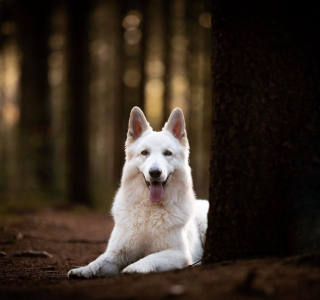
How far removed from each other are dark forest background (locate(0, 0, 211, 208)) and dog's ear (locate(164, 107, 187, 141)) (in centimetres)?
917

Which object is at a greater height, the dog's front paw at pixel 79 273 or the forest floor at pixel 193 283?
the forest floor at pixel 193 283

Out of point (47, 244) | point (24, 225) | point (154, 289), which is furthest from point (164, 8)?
point (154, 289)

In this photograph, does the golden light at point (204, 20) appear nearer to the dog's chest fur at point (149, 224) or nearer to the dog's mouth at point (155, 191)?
the dog's mouth at point (155, 191)

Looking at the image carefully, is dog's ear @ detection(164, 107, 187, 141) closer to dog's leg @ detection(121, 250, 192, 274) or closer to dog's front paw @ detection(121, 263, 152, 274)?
dog's leg @ detection(121, 250, 192, 274)

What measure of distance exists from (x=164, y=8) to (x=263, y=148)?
53.6ft

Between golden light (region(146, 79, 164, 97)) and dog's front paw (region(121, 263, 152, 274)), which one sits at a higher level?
golden light (region(146, 79, 164, 97))

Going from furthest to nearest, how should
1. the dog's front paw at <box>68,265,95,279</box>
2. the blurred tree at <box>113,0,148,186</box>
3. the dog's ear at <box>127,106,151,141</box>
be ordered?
the blurred tree at <box>113,0,148,186</box>, the dog's ear at <box>127,106,151,141</box>, the dog's front paw at <box>68,265,95,279</box>

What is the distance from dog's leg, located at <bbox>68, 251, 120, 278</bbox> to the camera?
4055 millimetres

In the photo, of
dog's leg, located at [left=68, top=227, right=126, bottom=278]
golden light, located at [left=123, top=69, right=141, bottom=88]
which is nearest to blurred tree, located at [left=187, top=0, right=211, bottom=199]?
golden light, located at [left=123, top=69, right=141, bottom=88]

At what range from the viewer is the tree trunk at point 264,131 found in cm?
357

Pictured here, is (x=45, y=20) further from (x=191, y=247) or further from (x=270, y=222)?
(x=270, y=222)

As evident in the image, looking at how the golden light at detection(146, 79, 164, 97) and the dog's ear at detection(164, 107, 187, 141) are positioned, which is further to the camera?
the golden light at detection(146, 79, 164, 97)

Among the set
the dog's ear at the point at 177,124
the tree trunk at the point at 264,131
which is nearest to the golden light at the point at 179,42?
the dog's ear at the point at 177,124

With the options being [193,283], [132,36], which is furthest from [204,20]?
[193,283]
